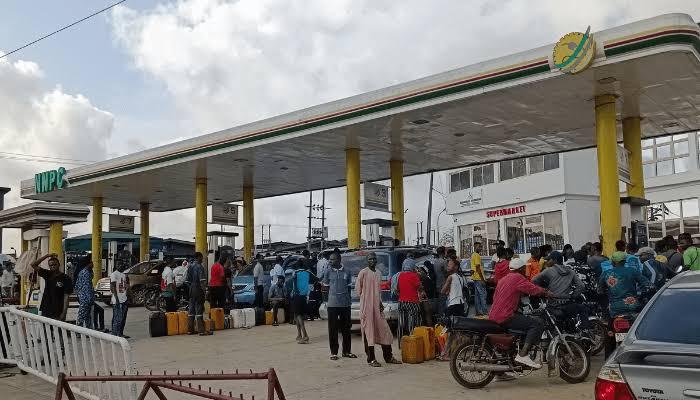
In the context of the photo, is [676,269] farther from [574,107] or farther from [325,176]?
[325,176]

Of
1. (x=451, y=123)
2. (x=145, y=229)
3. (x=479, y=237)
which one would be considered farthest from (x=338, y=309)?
(x=479, y=237)

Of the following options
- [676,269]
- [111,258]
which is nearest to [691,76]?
[676,269]

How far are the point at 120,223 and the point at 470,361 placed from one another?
26824mm

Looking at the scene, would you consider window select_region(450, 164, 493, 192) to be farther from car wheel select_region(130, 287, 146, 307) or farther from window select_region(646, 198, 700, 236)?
car wheel select_region(130, 287, 146, 307)

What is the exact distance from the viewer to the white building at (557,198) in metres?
27.6

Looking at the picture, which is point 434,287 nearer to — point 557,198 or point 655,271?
point 655,271

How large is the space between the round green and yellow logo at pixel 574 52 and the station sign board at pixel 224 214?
18315 mm

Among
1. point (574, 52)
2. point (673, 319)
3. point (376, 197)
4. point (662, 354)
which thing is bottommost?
point (662, 354)

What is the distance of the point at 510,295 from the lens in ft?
26.6

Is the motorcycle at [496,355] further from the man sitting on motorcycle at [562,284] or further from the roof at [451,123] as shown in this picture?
the roof at [451,123]

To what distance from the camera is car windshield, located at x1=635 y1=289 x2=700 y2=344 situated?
14.4ft

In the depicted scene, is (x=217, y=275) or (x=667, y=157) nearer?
(x=217, y=275)

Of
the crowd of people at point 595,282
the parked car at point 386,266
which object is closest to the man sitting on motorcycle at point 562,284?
the crowd of people at point 595,282

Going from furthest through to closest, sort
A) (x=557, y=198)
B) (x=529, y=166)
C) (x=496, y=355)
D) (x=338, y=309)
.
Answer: (x=529, y=166), (x=557, y=198), (x=338, y=309), (x=496, y=355)
